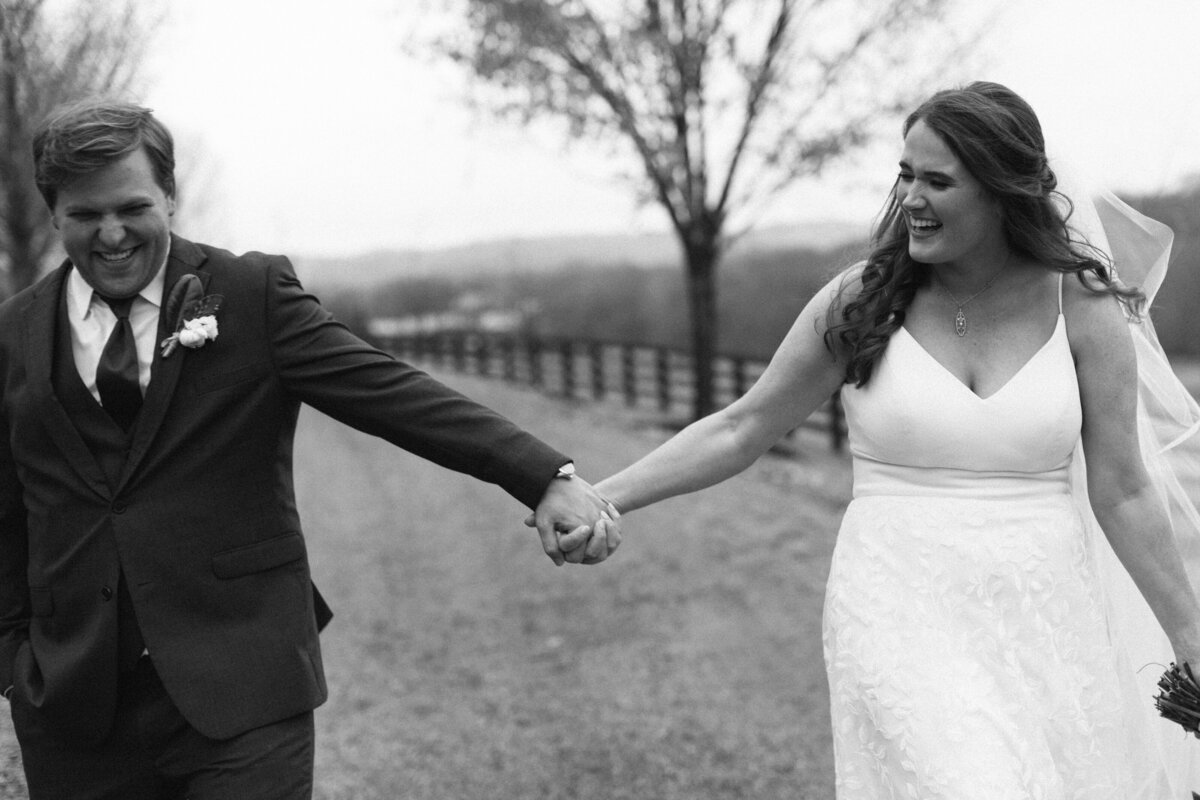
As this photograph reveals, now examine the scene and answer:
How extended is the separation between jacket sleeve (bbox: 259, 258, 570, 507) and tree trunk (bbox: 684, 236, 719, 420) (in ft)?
41.5

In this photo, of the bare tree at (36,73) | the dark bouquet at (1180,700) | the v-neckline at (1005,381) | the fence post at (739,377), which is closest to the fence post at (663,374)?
the fence post at (739,377)

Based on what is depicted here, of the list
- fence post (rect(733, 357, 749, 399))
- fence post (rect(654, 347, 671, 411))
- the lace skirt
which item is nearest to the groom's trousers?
the lace skirt

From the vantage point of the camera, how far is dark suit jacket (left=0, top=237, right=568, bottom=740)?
9.81 feet

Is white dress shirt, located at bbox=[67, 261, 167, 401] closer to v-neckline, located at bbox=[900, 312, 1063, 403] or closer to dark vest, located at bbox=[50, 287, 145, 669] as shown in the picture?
dark vest, located at bbox=[50, 287, 145, 669]

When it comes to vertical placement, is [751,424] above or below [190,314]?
below

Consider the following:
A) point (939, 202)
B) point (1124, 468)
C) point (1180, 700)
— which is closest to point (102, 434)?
point (939, 202)

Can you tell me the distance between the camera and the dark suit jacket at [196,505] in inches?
118

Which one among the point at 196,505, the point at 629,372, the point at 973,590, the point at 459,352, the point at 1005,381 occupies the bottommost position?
the point at 459,352

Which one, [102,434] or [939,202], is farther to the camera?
[939,202]

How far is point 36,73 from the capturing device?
10297mm

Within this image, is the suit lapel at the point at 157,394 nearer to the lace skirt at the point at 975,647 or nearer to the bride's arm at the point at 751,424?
the bride's arm at the point at 751,424

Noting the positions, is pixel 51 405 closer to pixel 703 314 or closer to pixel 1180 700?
pixel 1180 700

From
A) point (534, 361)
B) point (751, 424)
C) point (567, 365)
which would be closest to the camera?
point (751, 424)

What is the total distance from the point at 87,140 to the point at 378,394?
0.91m
